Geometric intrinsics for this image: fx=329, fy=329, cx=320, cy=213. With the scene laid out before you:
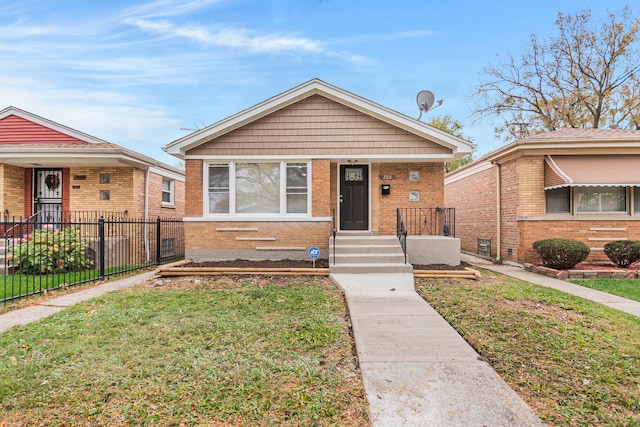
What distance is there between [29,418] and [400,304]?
14.9 feet

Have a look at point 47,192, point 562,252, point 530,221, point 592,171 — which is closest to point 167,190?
point 47,192

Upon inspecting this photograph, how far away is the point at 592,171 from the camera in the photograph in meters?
9.41

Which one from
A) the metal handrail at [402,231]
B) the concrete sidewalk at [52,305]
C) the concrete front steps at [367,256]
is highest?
the metal handrail at [402,231]

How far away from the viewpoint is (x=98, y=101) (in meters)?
20.5

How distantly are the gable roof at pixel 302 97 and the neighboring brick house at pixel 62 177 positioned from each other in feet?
7.86

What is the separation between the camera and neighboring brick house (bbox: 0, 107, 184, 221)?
10555 millimetres

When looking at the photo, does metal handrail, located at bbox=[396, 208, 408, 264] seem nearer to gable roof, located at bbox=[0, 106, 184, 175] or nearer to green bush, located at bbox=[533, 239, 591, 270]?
green bush, located at bbox=[533, 239, 591, 270]

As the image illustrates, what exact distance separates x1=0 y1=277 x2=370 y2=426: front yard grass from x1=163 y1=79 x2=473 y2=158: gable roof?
18.2 feet

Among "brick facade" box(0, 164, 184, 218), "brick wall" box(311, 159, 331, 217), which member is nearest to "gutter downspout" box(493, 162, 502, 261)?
"brick wall" box(311, 159, 331, 217)

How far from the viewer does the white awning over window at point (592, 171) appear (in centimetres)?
904

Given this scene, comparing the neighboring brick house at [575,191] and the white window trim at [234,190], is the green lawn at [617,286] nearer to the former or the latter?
the neighboring brick house at [575,191]

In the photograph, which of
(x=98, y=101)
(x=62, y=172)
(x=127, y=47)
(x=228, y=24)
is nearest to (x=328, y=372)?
(x=62, y=172)

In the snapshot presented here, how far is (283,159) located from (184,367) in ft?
23.9

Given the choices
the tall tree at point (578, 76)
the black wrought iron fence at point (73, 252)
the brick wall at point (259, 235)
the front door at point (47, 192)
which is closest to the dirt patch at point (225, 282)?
the black wrought iron fence at point (73, 252)
